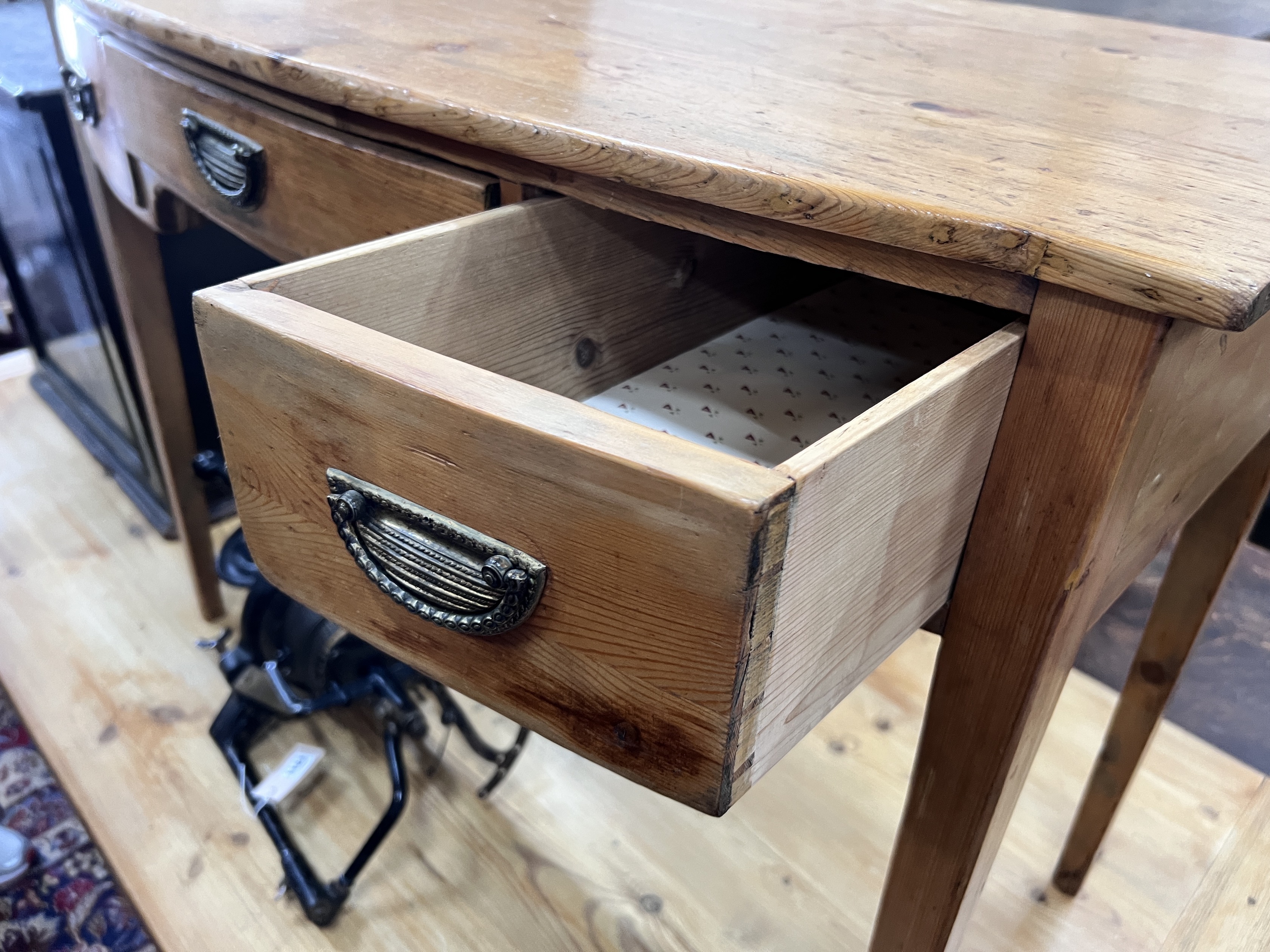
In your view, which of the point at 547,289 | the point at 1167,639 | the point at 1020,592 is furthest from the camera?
the point at 1167,639

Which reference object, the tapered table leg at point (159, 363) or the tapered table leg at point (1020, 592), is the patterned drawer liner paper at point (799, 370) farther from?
the tapered table leg at point (159, 363)

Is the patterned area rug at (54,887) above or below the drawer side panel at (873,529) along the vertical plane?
below

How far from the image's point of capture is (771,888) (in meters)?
0.96

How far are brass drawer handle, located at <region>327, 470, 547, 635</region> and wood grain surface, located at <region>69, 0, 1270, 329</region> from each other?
0.65ft

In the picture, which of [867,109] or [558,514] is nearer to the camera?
[558,514]

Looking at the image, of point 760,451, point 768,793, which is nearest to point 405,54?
point 760,451

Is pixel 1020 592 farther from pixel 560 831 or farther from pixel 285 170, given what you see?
pixel 560 831

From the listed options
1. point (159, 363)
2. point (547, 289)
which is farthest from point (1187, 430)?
point (159, 363)

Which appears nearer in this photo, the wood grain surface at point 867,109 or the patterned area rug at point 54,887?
the wood grain surface at point 867,109

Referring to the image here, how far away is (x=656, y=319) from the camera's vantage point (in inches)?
27.0

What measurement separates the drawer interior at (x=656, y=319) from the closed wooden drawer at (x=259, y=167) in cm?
6

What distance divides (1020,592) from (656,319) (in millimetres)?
320

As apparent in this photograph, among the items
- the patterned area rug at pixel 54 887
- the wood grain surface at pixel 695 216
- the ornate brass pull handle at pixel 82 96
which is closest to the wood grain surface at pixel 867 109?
the wood grain surface at pixel 695 216

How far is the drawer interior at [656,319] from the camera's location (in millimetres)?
513
